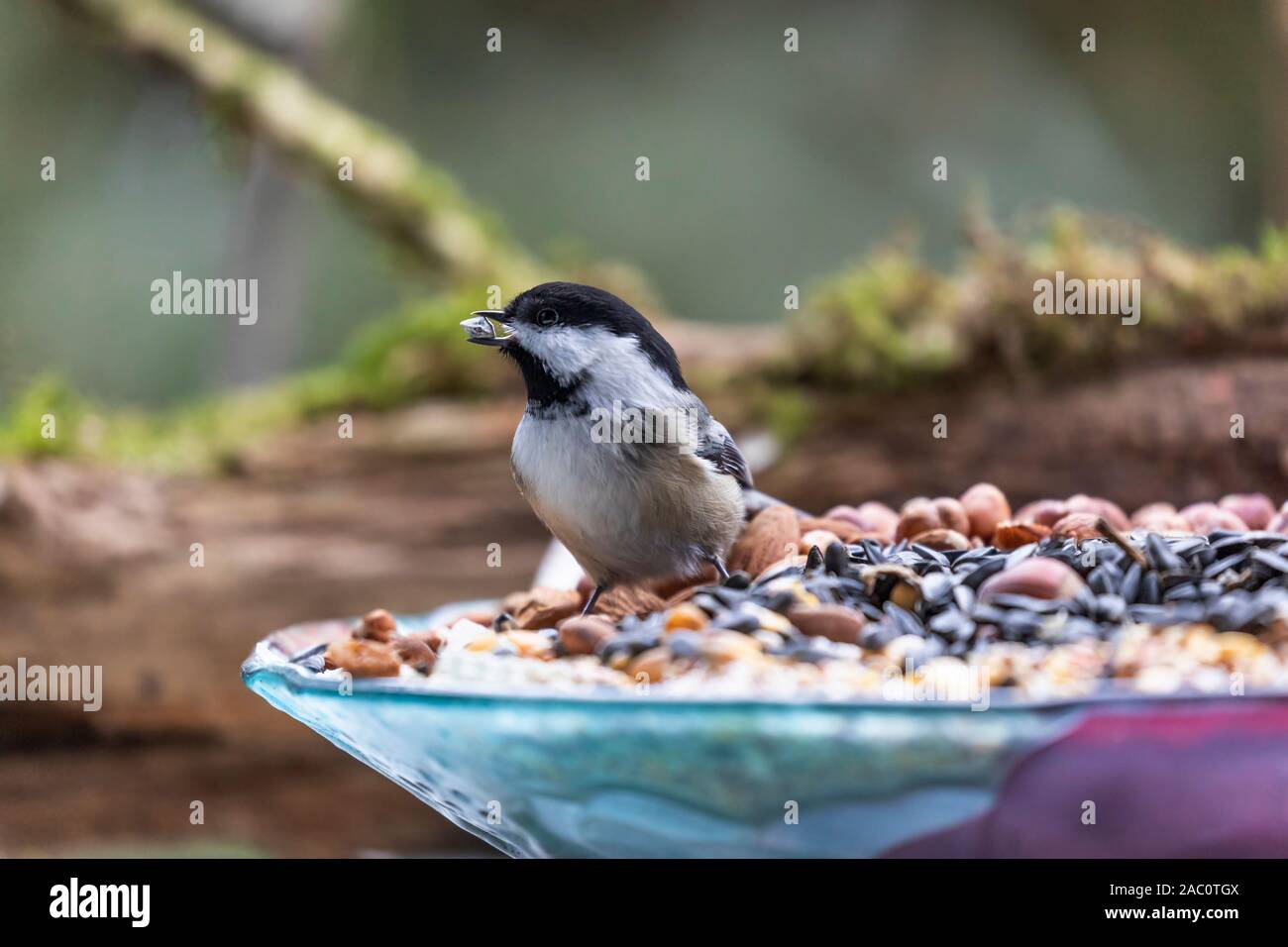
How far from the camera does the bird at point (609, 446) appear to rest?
1.03 metres

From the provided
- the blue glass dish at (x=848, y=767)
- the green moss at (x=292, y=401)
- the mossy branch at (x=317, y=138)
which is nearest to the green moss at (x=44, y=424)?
the green moss at (x=292, y=401)

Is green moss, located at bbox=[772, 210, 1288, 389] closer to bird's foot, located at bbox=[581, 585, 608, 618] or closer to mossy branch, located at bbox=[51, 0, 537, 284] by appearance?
mossy branch, located at bbox=[51, 0, 537, 284]

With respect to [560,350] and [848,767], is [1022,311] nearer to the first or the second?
[560,350]

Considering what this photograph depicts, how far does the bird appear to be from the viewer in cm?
103

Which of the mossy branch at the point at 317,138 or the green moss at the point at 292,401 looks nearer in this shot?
the green moss at the point at 292,401

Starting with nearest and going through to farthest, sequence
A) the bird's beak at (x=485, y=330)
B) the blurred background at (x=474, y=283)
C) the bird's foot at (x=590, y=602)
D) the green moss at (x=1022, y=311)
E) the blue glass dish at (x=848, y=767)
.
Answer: the blue glass dish at (x=848, y=767), the bird's foot at (x=590, y=602), the bird's beak at (x=485, y=330), the green moss at (x=1022, y=311), the blurred background at (x=474, y=283)

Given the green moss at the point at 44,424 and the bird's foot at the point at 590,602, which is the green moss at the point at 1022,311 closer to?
the bird's foot at the point at 590,602

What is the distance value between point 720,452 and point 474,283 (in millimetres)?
1601

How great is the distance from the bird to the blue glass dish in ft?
1.25

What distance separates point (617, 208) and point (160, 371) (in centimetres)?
176

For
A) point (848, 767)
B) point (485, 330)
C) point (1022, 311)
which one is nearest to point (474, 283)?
point (1022, 311)

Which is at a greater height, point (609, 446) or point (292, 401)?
point (292, 401)

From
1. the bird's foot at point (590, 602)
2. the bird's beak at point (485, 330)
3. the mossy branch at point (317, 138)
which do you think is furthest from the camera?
the mossy branch at point (317, 138)

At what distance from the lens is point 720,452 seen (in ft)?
3.67
